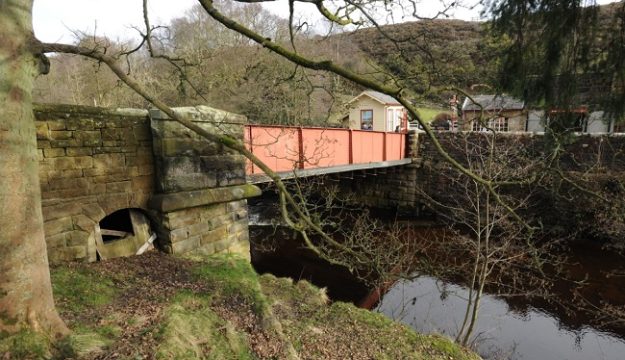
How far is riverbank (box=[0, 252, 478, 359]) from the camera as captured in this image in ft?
8.66

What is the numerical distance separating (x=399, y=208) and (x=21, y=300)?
14810 millimetres

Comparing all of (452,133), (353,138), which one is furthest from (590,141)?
(353,138)

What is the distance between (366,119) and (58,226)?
930 inches

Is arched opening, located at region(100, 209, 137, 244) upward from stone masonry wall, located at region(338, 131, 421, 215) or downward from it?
upward

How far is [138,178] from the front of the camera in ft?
16.6

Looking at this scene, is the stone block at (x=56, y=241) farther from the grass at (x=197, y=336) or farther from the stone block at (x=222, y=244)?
the stone block at (x=222, y=244)

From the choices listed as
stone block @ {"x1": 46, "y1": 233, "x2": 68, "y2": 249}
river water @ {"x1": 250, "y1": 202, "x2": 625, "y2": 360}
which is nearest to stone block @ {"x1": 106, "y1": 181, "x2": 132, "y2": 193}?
stone block @ {"x1": 46, "y1": 233, "x2": 68, "y2": 249}

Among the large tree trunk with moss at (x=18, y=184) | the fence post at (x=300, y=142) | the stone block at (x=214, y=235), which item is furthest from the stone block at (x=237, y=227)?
the large tree trunk with moss at (x=18, y=184)

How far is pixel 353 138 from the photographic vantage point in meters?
11.0

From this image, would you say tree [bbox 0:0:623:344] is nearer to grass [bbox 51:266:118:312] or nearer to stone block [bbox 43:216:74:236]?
grass [bbox 51:266:118:312]

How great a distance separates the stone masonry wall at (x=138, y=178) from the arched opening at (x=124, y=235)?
12 centimetres

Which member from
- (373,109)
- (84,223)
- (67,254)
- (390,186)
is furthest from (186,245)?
(373,109)

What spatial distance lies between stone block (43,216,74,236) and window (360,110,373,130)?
23087mm

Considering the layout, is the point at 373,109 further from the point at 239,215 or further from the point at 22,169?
the point at 22,169
